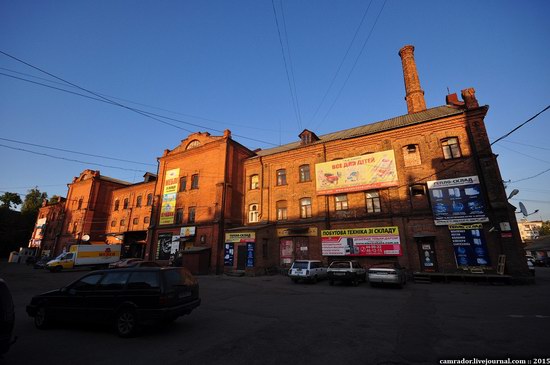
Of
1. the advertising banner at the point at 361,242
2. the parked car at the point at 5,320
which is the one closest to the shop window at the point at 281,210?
the advertising banner at the point at 361,242

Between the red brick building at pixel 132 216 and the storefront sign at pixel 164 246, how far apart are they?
21.5 feet

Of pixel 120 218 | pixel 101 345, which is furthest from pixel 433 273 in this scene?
pixel 120 218

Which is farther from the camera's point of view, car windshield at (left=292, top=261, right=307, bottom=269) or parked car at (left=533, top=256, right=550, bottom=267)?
parked car at (left=533, top=256, right=550, bottom=267)

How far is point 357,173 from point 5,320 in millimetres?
21521

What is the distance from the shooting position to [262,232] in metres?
23.4

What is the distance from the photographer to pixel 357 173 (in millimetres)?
22312

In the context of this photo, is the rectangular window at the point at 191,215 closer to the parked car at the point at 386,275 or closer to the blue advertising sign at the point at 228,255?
the blue advertising sign at the point at 228,255

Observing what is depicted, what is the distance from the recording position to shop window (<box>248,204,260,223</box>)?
26616mm

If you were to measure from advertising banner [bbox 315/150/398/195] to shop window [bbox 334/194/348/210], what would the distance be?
2.24 feet

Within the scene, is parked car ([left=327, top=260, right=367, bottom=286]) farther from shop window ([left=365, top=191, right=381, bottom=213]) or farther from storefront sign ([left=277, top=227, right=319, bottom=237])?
shop window ([left=365, top=191, right=381, bottom=213])

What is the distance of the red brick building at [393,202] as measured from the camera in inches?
700

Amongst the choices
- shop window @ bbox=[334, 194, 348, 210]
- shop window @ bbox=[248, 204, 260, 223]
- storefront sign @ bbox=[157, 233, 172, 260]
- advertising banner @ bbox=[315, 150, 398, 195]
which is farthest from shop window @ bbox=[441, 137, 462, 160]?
storefront sign @ bbox=[157, 233, 172, 260]

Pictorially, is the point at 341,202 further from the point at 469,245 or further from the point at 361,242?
the point at 469,245

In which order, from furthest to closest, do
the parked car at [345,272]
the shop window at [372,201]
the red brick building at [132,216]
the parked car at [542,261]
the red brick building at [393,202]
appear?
the parked car at [542,261], the red brick building at [132,216], the shop window at [372,201], the red brick building at [393,202], the parked car at [345,272]
